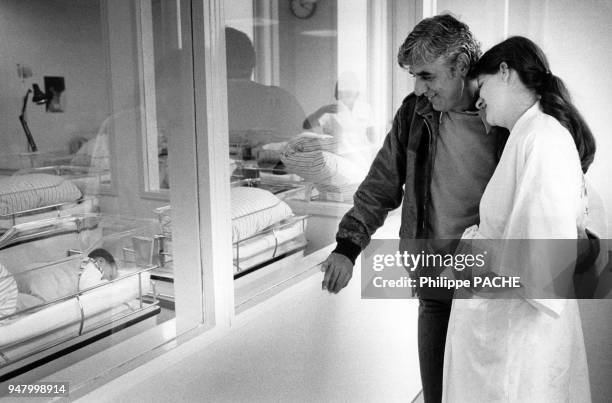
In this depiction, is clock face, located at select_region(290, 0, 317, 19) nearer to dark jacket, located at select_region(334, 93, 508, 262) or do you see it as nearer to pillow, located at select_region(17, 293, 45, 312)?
dark jacket, located at select_region(334, 93, 508, 262)

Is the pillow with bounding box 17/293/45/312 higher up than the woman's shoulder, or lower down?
lower down

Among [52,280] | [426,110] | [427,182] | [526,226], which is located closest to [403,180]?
[427,182]

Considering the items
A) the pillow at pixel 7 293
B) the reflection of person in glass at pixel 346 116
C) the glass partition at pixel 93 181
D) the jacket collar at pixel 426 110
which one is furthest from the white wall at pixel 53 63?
the reflection of person in glass at pixel 346 116

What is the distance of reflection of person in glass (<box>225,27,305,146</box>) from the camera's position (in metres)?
1.67

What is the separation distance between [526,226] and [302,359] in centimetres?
90

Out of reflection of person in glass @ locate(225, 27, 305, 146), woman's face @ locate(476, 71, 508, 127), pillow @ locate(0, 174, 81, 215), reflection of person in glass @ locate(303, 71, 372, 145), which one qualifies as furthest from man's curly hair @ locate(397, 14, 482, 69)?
pillow @ locate(0, 174, 81, 215)

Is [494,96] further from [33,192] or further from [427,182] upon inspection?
[33,192]

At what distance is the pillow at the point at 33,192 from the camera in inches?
44.8

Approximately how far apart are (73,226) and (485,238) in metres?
0.91

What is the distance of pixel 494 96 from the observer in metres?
1.45

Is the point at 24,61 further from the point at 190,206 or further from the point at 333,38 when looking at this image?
the point at 333,38

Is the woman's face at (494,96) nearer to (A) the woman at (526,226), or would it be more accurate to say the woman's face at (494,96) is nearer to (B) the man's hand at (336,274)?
(A) the woman at (526,226)

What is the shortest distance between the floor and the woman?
1.75 ft

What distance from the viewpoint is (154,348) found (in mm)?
1472
